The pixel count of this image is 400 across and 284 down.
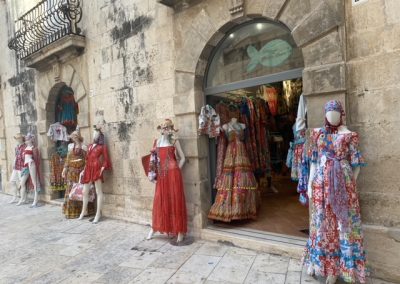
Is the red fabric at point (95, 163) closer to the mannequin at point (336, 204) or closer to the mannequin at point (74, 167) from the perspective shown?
the mannequin at point (74, 167)

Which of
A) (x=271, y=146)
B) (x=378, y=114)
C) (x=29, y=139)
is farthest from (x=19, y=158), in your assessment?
(x=378, y=114)

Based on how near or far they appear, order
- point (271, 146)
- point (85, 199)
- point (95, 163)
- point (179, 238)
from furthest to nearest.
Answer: point (271, 146) → point (85, 199) → point (95, 163) → point (179, 238)

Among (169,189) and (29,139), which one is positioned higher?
(29,139)

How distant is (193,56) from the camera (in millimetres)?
4340

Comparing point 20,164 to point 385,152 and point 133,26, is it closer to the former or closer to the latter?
point 133,26

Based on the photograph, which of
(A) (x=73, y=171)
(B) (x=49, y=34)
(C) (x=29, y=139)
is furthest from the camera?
(C) (x=29, y=139)

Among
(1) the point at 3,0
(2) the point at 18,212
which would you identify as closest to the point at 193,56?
(2) the point at 18,212

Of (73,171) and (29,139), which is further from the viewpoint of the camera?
(29,139)

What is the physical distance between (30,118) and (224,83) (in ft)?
20.3

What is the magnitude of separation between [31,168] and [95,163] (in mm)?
3017

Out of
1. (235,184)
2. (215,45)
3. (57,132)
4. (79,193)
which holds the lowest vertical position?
(79,193)

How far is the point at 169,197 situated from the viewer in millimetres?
4309

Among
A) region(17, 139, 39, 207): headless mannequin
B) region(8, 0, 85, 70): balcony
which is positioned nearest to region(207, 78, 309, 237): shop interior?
region(8, 0, 85, 70): balcony

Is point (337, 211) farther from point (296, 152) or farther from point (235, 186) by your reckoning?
point (235, 186)
